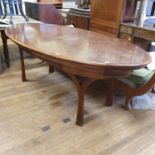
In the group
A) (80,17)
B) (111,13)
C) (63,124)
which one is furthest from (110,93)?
(80,17)

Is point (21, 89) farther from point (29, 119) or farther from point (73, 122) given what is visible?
point (73, 122)

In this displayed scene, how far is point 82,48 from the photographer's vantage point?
1.68m

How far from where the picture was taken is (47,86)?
2404mm

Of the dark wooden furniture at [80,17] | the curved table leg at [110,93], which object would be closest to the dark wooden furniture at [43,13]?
the dark wooden furniture at [80,17]

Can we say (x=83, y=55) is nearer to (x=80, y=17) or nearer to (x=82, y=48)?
(x=82, y=48)

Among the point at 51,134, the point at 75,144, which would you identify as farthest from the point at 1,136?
the point at 75,144

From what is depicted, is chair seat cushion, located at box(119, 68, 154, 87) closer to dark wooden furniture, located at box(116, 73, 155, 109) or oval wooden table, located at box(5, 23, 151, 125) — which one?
dark wooden furniture, located at box(116, 73, 155, 109)

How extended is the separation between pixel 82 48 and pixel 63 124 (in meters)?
0.74

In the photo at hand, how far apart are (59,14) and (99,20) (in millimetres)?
1268

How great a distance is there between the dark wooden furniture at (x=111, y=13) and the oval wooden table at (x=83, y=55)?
0.58 m

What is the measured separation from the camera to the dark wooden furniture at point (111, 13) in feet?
8.02

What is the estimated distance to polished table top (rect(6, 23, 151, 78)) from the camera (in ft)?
4.54

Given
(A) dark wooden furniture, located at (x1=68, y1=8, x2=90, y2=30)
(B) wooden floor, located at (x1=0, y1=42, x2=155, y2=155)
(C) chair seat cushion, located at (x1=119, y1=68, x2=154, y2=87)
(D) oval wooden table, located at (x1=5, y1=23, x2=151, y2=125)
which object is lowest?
(B) wooden floor, located at (x1=0, y1=42, x2=155, y2=155)

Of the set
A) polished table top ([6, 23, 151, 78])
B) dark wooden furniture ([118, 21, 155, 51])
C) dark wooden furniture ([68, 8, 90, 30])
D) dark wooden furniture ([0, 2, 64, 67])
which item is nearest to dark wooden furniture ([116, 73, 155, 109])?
polished table top ([6, 23, 151, 78])
